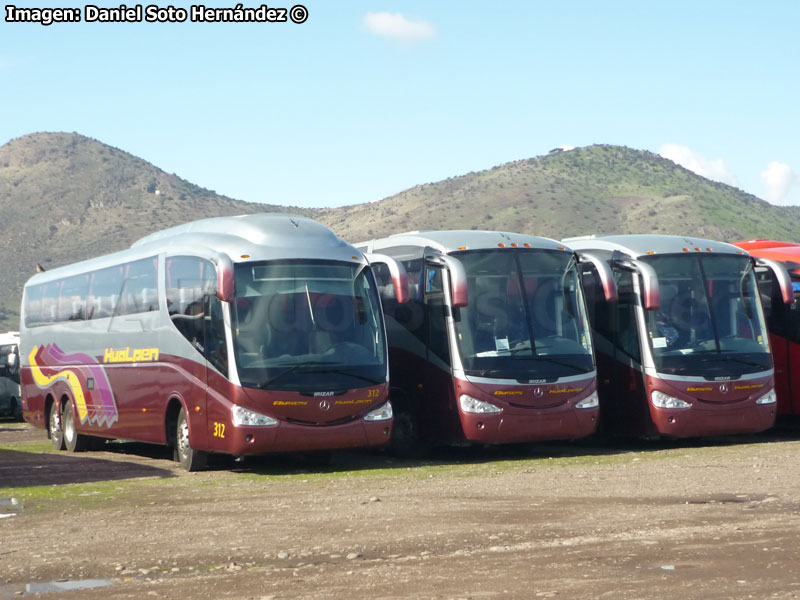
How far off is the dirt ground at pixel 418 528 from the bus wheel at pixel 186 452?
0.29 metres

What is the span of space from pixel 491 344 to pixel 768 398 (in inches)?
180

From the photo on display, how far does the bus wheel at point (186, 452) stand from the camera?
17719mm

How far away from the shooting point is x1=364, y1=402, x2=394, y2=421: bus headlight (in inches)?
675

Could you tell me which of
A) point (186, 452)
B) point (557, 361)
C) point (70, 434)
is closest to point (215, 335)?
point (186, 452)

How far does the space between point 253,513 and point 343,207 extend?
138 metres

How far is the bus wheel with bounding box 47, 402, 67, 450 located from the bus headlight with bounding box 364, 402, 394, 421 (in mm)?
8573

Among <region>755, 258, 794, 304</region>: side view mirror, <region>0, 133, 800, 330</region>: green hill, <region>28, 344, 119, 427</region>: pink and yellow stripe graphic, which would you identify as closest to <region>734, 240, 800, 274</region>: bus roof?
<region>755, 258, 794, 304</region>: side view mirror

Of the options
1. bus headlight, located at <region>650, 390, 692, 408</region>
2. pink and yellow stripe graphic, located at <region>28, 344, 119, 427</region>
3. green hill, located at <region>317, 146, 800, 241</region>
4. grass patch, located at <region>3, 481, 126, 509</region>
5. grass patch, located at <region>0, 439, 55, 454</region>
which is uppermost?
green hill, located at <region>317, 146, 800, 241</region>

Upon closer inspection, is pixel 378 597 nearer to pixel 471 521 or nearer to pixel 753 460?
pixel 471 521

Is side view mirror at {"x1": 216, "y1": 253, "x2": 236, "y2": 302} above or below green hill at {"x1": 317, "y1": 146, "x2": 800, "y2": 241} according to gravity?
below

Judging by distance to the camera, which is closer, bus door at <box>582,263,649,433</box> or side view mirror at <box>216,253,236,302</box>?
side view mirror at <box>216,253,236,302</box>

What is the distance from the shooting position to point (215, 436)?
1698 cm

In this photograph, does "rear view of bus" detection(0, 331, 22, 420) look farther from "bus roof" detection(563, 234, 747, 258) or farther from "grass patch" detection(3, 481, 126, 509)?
"grass patch" detection(3, 481, 126, 509)

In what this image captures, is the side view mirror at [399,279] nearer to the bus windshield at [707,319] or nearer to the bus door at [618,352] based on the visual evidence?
the bus door at [618,352]
